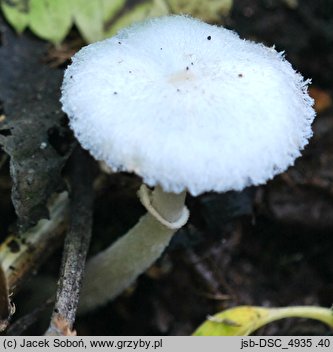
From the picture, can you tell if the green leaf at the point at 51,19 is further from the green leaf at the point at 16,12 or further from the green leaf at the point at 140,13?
the green leaf at the point at 140,13

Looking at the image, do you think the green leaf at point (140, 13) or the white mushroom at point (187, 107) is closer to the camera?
the white mushroom at point (187, 107)

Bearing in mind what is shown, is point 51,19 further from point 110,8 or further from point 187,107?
point 187,107

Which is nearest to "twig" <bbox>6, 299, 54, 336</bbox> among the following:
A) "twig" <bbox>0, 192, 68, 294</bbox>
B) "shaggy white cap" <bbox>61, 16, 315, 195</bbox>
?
"twig" <bbox>0, 192, 68, 294</bbox>

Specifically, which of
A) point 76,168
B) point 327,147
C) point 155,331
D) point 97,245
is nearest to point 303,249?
point 327,147

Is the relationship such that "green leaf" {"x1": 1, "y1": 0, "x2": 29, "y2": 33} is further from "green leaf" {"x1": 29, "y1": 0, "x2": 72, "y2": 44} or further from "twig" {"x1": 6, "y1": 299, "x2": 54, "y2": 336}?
"twig" {"x1": 6, "y1": 299, "x2": 54, "y2": 336}

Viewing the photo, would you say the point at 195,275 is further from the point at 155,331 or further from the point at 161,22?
the point at 161,22

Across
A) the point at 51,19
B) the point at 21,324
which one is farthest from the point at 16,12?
the point at 21,324

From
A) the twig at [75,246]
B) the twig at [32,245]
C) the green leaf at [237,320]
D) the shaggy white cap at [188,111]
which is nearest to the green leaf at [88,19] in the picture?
the twig at [75,246]
